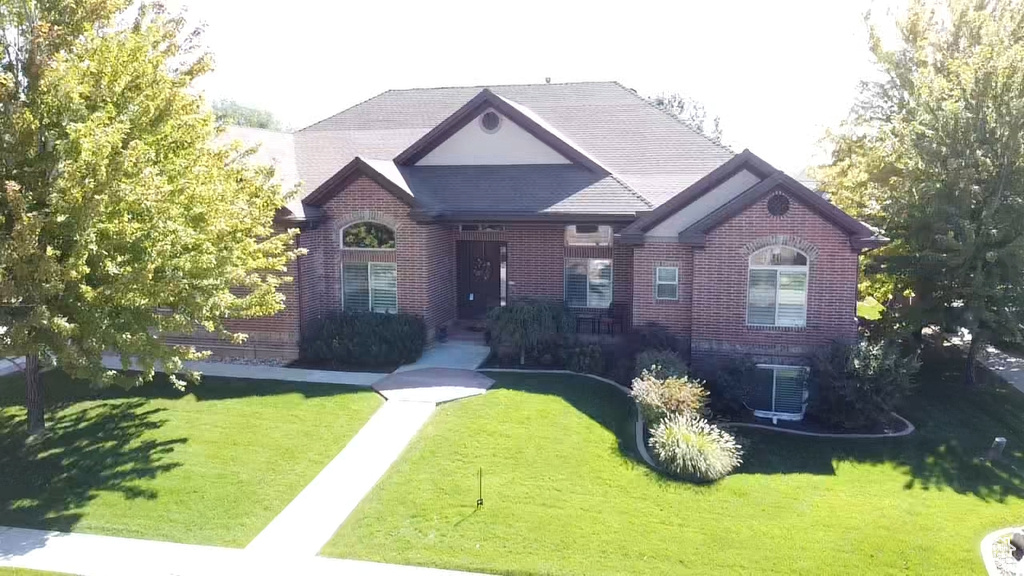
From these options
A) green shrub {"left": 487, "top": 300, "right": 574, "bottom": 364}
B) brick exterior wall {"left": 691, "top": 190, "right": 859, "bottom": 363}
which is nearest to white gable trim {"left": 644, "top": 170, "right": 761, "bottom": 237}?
brick exterior wall {"left": 691, "top": 190, "right": 859, "bottom": 363}

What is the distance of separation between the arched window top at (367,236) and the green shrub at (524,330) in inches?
131

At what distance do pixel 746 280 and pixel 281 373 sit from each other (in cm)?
1065

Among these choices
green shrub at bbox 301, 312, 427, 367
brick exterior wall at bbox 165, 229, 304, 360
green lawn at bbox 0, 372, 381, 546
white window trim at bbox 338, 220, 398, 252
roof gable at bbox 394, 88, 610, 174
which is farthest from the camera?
roof gable at bbox 394, 88, 610, 174

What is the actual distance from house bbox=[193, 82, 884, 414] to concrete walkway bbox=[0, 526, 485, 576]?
8354 mm

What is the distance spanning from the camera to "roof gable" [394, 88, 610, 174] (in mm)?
19625

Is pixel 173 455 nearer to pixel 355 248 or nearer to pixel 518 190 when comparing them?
pixel 355 248

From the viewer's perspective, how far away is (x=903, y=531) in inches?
395

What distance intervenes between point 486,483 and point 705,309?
7.19 meters

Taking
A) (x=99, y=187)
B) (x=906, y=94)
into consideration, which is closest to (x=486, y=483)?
(x=99, y=187)

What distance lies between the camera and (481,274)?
20.8 m

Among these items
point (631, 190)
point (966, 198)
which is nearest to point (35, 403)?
point (631, 190)

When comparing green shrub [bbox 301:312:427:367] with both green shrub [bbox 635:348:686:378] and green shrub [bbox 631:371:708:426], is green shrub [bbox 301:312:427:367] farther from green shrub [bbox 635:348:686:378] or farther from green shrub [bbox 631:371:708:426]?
green shrub [bbox 631:371:708:426]

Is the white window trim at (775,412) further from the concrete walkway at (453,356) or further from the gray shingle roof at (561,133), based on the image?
the concrete walkway at (453,356)

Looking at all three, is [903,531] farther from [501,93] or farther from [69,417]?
[501,93]
